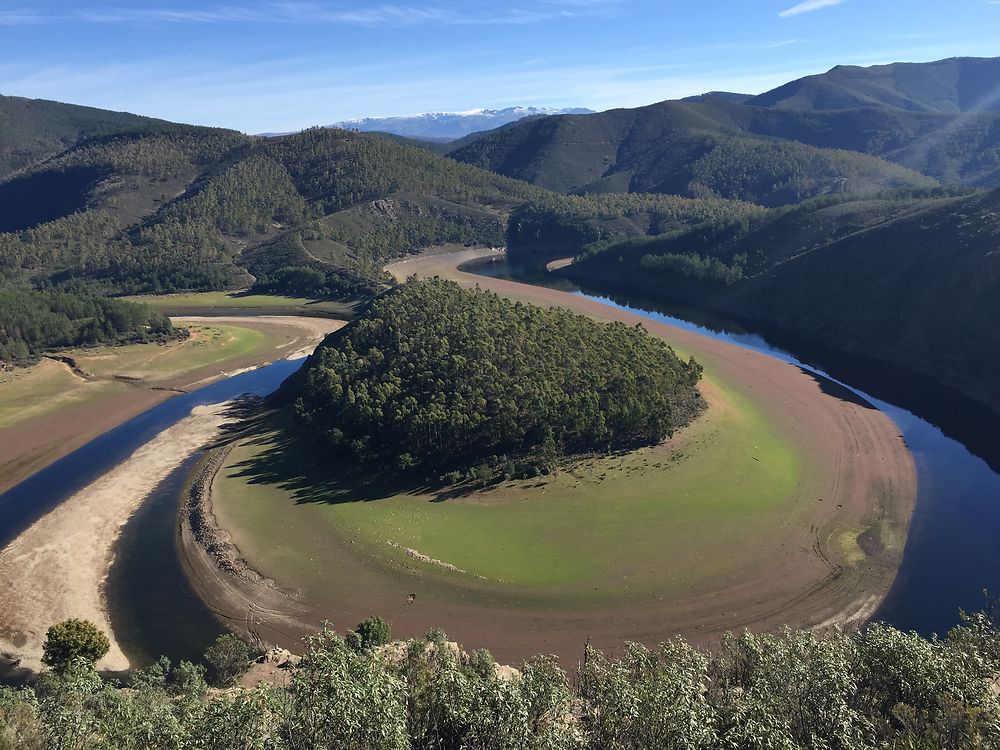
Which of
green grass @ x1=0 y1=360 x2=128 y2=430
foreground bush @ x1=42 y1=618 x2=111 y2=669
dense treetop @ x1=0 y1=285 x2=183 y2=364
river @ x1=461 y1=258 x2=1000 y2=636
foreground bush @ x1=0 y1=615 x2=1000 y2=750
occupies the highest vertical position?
dense treetop @ x1=0 y1=285 x2=183 y2=364

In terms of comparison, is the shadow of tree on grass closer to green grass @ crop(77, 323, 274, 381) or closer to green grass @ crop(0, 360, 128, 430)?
green grass @ crop(0, 360, 128, 430)

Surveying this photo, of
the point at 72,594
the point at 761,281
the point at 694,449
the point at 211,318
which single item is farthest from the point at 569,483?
the point at 211,318

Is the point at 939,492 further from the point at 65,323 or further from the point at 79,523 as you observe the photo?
the point at 65,323

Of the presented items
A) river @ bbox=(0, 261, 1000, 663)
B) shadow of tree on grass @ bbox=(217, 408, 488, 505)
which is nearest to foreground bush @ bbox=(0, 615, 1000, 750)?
river @ bbox=(0, 261, 1000, 663)

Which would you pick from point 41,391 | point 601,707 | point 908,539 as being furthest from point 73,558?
point 908,539

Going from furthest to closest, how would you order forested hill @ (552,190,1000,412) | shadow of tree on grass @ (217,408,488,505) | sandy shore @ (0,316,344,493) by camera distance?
1. forested hill @ (552,190,1000,412)
2. sandy shore @ (0,316,344,493)
3. shadow of tree on grass @ (217,408,488,505)

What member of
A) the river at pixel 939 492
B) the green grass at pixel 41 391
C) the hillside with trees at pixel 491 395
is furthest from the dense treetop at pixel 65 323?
the river at pixel 939 492

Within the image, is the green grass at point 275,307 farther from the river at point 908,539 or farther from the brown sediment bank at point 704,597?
the brown sediment bank at point 704,597
